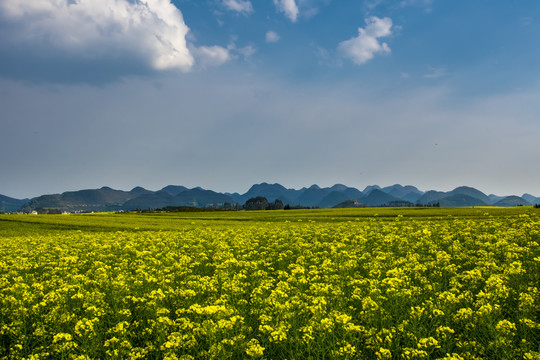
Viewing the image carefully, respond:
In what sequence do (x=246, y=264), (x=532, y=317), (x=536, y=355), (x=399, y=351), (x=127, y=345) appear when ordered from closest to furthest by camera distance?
(x=536, y=355) < (x=127, y=345) < (x=399, y=351) < (x=532, y=317) < (x=246, y=264)

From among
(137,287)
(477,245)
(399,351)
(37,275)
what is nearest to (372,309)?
(399,351)

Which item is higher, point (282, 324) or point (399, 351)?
point (282, 324)

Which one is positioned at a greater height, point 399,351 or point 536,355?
point 536,355

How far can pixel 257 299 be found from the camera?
10.2 metres

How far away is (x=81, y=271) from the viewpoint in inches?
652

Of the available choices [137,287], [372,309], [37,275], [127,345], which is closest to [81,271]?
[37,275]

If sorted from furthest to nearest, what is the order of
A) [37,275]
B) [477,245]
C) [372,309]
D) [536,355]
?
[477,245]
[37,275]
[372,309]
[536,355]

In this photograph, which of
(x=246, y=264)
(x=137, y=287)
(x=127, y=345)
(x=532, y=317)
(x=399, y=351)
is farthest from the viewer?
(x=246, y=264)

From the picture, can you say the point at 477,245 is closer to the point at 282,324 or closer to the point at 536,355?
the point at 536,355

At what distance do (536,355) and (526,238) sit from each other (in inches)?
670

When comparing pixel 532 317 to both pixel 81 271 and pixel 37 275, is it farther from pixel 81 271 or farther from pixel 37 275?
pixel 37 275

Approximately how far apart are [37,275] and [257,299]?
12.9m

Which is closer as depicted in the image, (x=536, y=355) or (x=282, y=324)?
(x=536, y=355)

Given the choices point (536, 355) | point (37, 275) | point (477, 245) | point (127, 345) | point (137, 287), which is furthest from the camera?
point (477, 245)
